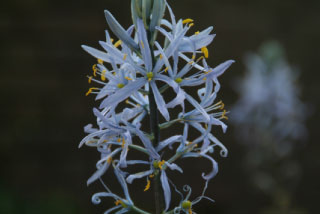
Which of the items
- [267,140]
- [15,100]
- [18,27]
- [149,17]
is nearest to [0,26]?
[18,27]

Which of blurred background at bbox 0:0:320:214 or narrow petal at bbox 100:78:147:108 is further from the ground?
blurred background at bbox 0:0:320:214

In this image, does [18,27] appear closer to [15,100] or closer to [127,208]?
[15,100]

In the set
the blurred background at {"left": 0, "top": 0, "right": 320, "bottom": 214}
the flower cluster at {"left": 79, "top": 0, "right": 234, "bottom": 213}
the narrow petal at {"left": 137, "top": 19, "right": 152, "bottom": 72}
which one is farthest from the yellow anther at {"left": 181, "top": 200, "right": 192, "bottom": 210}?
the blurred background at {"left": 0, "top": 0, "right": 320, "bottom": 214}

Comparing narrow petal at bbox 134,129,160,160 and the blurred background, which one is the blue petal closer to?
narrow petal at bbox 134,129,160,160

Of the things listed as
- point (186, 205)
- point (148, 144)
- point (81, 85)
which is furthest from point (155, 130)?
point (81, 85)

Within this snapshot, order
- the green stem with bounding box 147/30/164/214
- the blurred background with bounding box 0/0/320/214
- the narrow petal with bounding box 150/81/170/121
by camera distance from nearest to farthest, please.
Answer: the narrow petal with bounding box 150/81/170/121 < the green stem with bounding box 147/30/164/214 < the blurred background with bounding box 0/0/320/214

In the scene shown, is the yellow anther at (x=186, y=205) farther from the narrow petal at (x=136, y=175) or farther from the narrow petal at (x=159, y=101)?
the narrow petal at (x=159, y=101)

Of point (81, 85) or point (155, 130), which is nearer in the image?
point (155, 130)

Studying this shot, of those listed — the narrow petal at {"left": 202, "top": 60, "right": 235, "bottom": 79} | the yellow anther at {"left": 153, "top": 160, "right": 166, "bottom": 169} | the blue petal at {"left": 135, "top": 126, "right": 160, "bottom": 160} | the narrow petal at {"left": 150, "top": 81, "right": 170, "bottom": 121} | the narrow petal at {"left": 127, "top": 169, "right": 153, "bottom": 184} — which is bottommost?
the narrow petal at {"left": 127, "top": 169, "right": 153, "bottom": 184}

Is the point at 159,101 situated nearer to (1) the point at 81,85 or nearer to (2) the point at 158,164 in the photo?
(2) the point at 158,164
